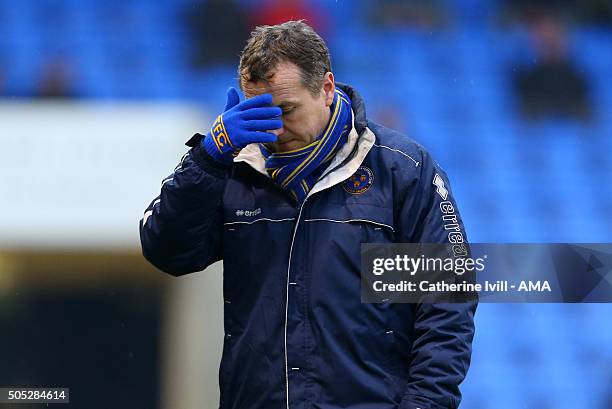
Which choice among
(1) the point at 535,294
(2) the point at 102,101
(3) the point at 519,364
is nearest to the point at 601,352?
(3) the point at 519,364

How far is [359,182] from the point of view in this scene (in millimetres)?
1700

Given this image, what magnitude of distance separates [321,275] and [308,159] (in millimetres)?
200

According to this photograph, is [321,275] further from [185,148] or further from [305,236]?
[185,148]

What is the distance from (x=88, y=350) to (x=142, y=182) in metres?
0.48

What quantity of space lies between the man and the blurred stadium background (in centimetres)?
101

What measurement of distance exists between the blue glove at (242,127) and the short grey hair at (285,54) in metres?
0.05

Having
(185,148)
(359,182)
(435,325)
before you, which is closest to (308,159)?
(359,182)

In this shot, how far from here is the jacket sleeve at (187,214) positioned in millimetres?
1628

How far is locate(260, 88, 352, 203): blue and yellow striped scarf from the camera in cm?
168

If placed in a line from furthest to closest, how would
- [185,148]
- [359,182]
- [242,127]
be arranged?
[185,148] < [359,182] < [242,127]

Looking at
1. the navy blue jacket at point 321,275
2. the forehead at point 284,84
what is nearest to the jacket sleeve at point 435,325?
the navy blue jacket at point 321,275

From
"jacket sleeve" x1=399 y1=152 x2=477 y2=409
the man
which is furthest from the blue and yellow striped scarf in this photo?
"jacket sleeve" x1=399 y1=152 x2=477 y2=409

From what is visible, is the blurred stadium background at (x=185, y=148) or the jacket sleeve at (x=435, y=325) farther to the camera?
the blurred stadium background at (x=185, y=148)

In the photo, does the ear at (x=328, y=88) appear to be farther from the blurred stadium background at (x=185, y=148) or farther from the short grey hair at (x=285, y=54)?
the blurred stadium background at (x=185, y=148)
